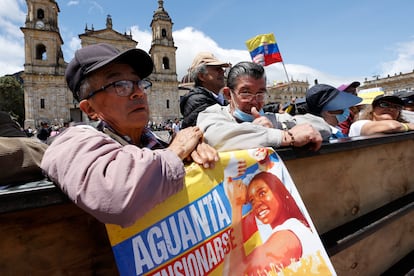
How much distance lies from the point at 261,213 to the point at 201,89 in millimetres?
1826

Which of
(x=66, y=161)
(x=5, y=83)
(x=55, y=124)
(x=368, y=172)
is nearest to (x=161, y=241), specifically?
(x=66, y=161)

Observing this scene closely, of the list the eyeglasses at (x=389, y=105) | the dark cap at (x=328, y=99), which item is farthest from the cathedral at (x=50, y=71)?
the eyeglasses at (x=389, y=105)

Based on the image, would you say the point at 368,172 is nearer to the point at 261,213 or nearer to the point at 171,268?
the point at 261,213

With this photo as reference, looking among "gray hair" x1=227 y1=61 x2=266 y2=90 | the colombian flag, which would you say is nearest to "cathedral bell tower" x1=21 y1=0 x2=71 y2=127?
the colombian flag

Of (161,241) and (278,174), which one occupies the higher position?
(278,174)

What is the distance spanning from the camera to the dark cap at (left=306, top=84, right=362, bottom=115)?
2.74 m

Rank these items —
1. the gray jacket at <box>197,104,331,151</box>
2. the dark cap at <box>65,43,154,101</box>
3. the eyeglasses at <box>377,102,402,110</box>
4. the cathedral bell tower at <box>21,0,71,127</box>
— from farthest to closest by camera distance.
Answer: the cathedral bell tower at <box>21,0,71,127</box> < the eyeglasses at <box>377,102,402,110</box> < the gray jacket at <box>197,104,331,151</box> < the dark cap at <box>65,43,154,101</box>

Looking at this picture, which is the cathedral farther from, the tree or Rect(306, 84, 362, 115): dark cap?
Rect(306, 84, 362, 115): dark cap

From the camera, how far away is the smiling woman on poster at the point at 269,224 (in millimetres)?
1072

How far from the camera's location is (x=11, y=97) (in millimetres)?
42781

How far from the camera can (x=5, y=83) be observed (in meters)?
42.1

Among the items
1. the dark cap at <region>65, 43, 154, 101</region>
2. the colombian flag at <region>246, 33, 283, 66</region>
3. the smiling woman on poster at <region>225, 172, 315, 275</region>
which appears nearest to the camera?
the smiling woman on poster at <region>225, 172, 315, 275</region>

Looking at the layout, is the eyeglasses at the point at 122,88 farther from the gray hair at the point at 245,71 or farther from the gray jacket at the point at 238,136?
the gray hair at the point at 245,71

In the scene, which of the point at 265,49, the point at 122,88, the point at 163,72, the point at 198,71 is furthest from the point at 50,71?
the point at 122,88
